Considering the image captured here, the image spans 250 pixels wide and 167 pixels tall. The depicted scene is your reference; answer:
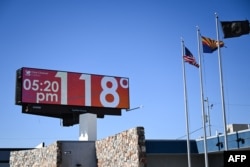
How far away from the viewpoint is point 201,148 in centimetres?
3719

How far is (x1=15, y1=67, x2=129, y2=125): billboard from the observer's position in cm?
3431

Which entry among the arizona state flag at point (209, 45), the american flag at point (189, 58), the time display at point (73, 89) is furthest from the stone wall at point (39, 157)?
the arizona state flag at point (209, 45)

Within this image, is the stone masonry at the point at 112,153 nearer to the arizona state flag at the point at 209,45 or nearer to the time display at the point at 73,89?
the time display at the point at 73,89

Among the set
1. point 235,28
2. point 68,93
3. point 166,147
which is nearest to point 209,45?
point 235,28

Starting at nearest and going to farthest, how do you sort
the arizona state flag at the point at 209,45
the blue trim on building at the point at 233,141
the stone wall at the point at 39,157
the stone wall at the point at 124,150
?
the stone wall at the point at 124,150, the stone wall at the point at 39,157, the arizona state flag at the point at 209,45, the blue trim on building at the point at 233,141

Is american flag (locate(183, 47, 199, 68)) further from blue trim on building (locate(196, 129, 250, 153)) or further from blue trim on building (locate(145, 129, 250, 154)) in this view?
blue trim on building (locate(145, 129, 250, 154))

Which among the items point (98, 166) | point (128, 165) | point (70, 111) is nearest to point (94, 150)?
point (98, 166)

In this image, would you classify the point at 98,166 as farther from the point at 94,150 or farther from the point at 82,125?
the point at 82,125

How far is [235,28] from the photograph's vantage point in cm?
2548

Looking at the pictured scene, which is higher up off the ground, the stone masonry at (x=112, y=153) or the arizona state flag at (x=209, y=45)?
the arizona state flag at (x=209, y=45)

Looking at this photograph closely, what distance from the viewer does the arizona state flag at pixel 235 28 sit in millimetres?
25094

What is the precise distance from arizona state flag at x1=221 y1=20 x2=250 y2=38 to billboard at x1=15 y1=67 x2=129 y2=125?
13.8 metres

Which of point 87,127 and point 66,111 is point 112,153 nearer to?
point 87,127

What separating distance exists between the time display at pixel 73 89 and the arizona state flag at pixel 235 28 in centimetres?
1380
